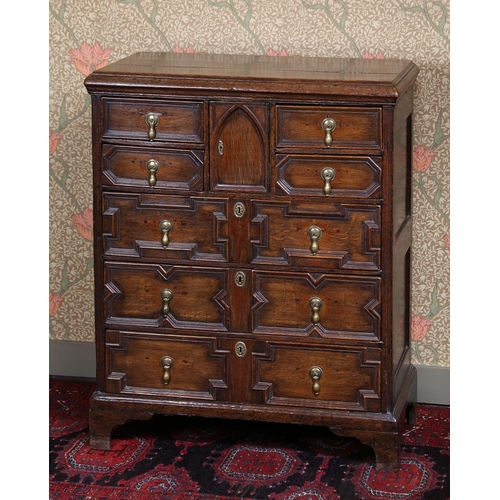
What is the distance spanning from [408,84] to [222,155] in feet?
2.12

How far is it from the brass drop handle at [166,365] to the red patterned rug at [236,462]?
271 mm

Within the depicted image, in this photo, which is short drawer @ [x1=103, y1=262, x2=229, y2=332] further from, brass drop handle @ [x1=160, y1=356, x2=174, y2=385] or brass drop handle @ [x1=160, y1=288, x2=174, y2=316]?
brass drop handle @ [x1=160, y1=356, x2=174, y2=385]

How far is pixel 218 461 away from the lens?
3629 millimetres

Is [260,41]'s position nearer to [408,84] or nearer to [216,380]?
[408,84]

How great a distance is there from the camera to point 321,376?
3.51 m

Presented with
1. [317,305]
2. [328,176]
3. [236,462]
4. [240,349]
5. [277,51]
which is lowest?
[236,462]

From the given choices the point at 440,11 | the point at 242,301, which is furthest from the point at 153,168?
the point at 440,11

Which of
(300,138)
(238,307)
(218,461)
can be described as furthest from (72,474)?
(300,138)

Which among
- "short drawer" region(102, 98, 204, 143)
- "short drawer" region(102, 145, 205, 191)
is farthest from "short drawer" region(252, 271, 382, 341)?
"short drawer" region(102, 98, 204, 143)

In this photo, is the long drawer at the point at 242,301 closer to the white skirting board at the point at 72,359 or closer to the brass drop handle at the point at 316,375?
the brass drop handle at the point at 316,375

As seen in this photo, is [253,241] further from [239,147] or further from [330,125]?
[330,125]

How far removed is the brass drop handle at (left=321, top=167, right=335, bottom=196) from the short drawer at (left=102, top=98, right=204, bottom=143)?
404 millimetres

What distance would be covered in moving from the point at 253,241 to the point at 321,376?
1.62 ft

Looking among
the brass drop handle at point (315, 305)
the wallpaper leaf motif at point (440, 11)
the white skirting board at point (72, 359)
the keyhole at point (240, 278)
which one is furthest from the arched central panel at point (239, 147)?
the white skirting board at point (72, 359)
